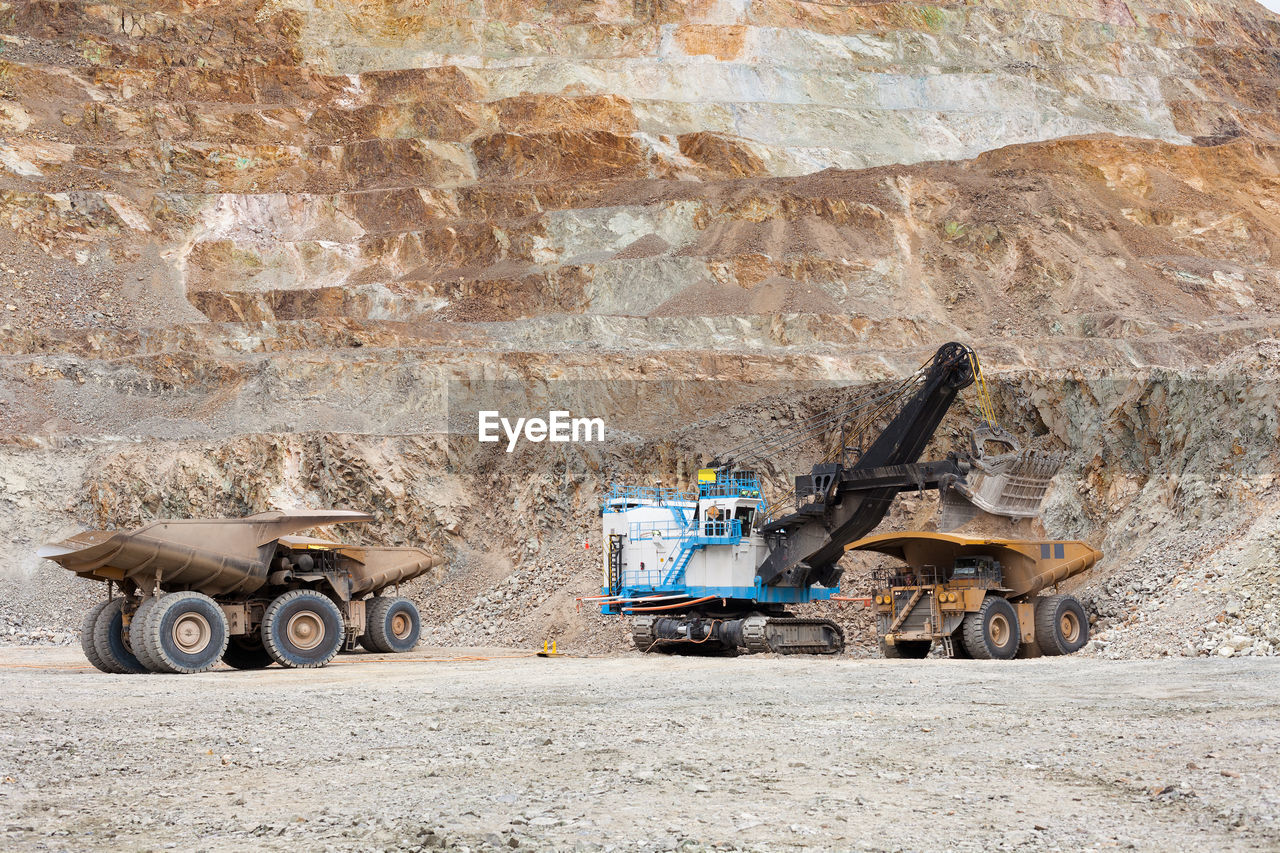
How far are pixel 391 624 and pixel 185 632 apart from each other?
517cm

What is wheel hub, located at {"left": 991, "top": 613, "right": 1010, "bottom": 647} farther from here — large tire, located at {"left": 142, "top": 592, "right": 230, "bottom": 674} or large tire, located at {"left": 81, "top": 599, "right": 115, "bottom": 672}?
large tire, located at {"left": 81, "top": 599, "right": 115, "bottom": 672}

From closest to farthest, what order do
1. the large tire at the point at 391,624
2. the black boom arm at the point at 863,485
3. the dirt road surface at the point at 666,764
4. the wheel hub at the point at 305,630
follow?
the dirt road surface at the point at 666,764
the wheel hub at the point at 305,630
the black boom arm at the point at 863,485
the large tire at the point at 391,624

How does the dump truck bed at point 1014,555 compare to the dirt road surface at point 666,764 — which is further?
the dump truck bed at point 1014,555

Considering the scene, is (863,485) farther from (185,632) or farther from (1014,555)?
(185,632)

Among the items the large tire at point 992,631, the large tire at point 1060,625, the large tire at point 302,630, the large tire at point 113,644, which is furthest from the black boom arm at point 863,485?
the large tire at point 113,644

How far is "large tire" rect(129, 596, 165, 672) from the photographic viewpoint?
673 inches

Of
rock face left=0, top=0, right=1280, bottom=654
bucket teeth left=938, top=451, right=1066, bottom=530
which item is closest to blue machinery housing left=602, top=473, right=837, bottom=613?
rock face left=0, top=0, right=1280, bottom=654

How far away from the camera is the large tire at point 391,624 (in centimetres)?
2202

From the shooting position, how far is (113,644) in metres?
18.1

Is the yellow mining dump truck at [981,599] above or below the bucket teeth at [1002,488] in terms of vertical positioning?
below

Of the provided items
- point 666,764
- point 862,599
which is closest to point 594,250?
point 862,599

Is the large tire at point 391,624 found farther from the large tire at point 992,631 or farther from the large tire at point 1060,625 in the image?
the large tire at point 1060,625

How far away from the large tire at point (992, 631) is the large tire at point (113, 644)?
12207 millimetres

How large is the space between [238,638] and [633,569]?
21.8ft
